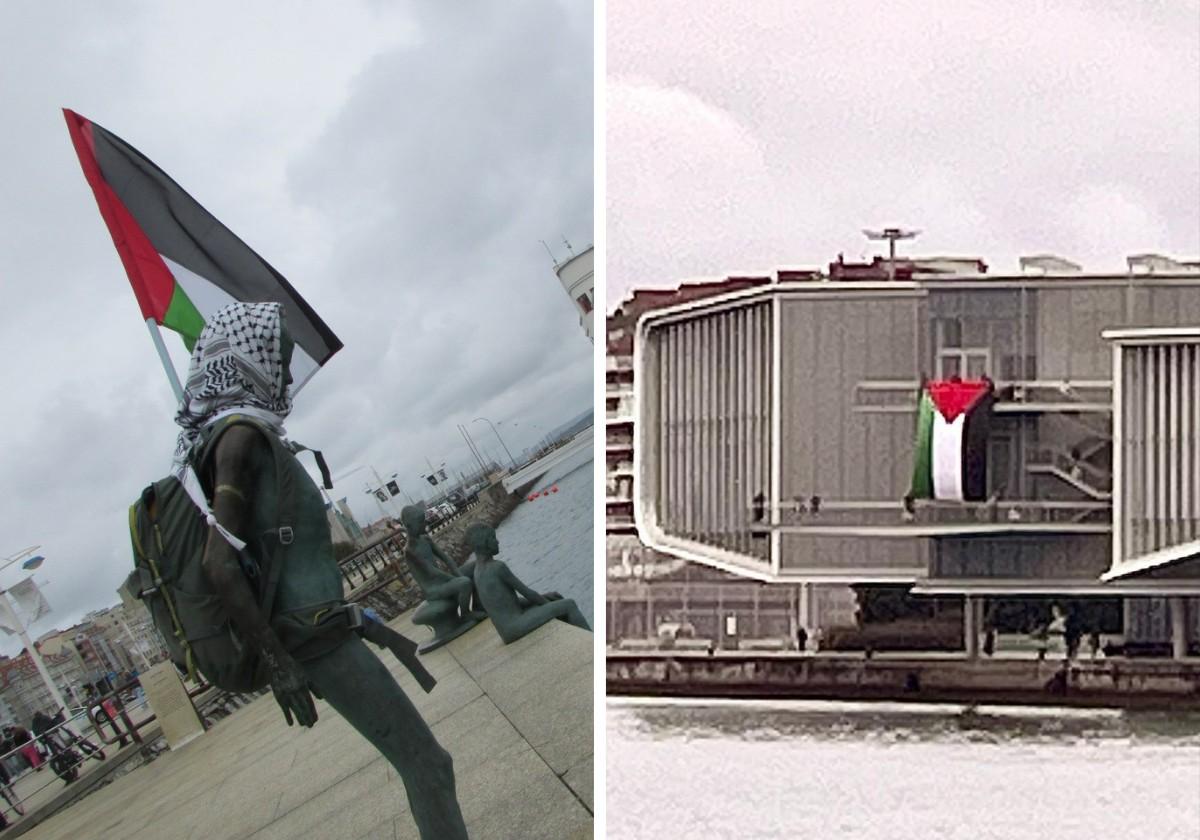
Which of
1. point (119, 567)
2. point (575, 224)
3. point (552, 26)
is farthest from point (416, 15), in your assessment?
point (119, 567)

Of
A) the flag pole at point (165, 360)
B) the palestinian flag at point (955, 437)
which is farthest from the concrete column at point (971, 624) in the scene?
the flag pole at point (165, 360)

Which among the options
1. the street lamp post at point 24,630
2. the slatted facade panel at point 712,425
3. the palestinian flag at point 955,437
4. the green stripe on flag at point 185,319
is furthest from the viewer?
the slatted facade panel at point 712,425

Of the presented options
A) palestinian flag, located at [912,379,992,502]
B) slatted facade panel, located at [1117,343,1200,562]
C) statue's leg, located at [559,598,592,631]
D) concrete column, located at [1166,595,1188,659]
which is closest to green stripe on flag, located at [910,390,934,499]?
palestinian flag, located at [912,379,992,502]

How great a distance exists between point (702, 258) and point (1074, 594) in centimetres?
131

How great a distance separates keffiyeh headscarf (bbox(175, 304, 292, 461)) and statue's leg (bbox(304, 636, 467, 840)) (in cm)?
59

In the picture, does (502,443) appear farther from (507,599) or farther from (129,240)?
(129,240)

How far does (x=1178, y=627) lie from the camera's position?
2.76 meters

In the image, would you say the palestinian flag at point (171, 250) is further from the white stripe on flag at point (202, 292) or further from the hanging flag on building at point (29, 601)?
the hanging flag on building at point (29, 601)

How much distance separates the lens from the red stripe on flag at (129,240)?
2342 mm

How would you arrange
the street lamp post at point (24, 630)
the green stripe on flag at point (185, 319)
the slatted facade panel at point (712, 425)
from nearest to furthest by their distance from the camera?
1. the street lamp post at point (24, 630)
2. the green stripe on flag at point (185, 319)
3. the slatted facade panel at point (712, 425)

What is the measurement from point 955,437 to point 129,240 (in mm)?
2043

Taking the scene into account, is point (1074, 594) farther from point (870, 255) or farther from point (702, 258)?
point (702, 258)

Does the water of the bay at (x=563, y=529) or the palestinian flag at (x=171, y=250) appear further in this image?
the water of the bay at (x=563, y=529)

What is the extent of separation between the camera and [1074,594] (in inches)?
109
